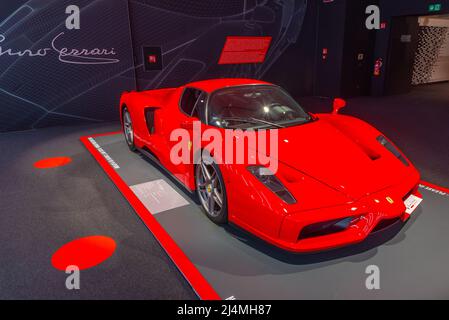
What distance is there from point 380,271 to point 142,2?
714 cm

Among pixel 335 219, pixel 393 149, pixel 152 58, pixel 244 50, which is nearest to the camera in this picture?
pixel 335 219

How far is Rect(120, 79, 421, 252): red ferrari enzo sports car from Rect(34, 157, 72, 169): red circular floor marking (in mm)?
1802

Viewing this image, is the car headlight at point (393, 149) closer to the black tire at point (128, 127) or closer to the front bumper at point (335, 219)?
the front bumper at point (335, 219)

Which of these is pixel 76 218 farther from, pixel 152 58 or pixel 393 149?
pixel 152 58

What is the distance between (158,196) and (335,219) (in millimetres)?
1898

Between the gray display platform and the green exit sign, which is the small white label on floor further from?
the green exit sign

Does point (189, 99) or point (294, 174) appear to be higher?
point (189, 99)

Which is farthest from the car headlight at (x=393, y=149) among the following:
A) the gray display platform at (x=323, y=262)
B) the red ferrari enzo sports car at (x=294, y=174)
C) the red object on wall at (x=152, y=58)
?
the red object on wall at (x=152, y=58)

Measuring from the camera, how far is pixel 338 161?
2.35m

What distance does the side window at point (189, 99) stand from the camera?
3.17m

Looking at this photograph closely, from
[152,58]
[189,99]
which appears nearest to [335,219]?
[189,99]

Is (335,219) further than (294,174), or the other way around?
(294,174)

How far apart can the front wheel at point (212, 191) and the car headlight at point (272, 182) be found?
30cm

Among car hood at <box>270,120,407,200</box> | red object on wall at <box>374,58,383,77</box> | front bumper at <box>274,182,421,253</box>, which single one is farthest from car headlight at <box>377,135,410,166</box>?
red object on wall at <box>374,58,383,77</box>
